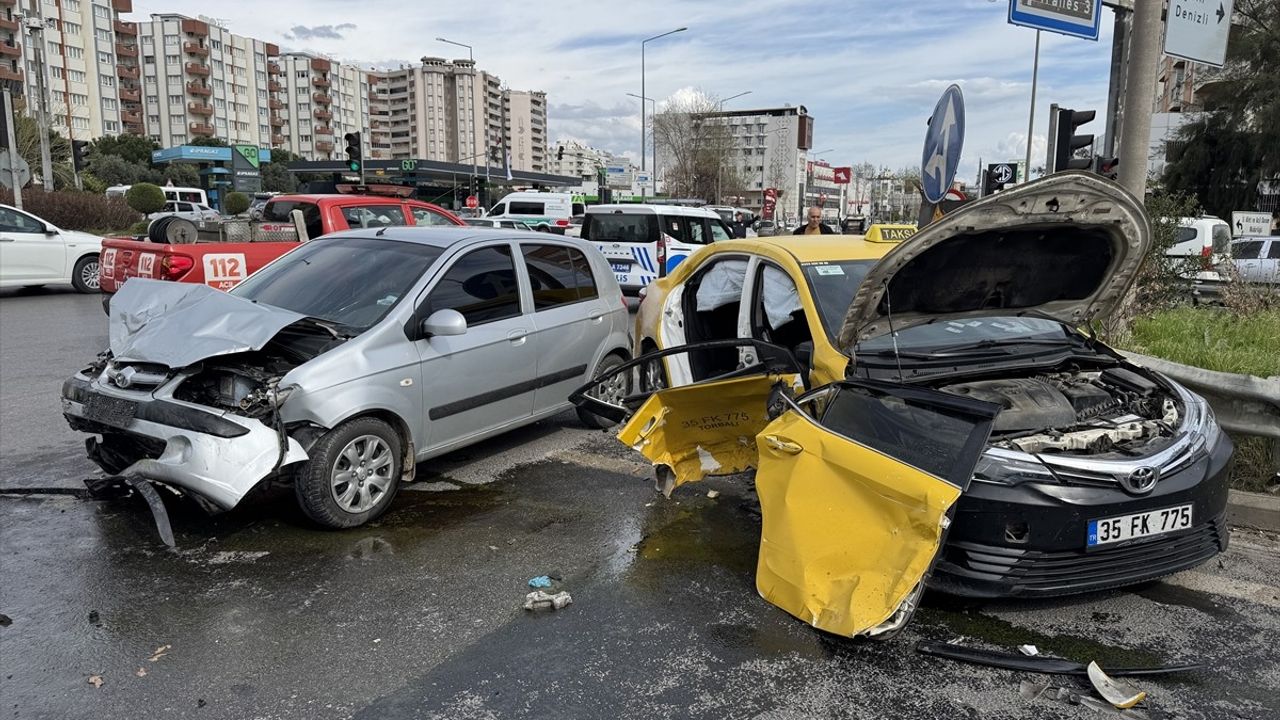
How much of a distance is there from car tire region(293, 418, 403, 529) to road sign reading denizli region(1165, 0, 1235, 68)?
282 inches

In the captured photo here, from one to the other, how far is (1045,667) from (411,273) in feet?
13.3

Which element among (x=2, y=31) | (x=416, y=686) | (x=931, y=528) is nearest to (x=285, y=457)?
(x=416, y=686)

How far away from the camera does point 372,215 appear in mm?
11539

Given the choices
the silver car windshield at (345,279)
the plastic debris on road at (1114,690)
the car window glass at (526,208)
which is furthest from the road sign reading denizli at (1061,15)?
the car window glass at (526,208)

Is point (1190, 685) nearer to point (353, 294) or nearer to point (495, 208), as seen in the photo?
point (353, 294)

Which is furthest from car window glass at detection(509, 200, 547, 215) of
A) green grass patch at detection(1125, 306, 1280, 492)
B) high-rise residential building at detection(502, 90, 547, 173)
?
high-rise residential building at detection(502, 90, 547, 173)

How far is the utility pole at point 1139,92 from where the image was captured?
7367 millimetres

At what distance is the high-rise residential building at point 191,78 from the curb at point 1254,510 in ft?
393

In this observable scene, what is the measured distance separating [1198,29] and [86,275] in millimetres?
16698

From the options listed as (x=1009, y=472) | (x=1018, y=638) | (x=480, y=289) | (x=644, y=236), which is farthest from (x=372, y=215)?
(x=1018, y=638)

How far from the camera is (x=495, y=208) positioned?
97.6 feet

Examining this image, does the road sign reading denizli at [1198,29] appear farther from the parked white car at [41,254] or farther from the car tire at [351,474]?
the parked white car at [41,254]

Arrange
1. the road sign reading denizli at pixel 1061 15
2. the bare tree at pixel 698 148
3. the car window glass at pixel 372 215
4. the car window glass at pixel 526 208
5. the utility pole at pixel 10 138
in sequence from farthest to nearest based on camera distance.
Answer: the bare tree at pixel 698 148 < the car window glass at pixel 526 208 < the utility pole at pixel 10 138 < the car window glass at pixel 372 215 < the road sign reading denizli at pixel 1061 15

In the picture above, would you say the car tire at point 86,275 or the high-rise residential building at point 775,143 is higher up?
the high-rise residential building at point 775,143
